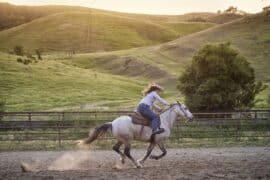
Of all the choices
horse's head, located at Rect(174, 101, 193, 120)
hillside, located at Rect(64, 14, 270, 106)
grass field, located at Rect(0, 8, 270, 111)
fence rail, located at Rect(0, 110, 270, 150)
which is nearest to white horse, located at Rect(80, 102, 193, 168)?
horse's head, located at Rect(174, 101, 193, 120)

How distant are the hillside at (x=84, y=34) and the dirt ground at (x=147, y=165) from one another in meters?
118

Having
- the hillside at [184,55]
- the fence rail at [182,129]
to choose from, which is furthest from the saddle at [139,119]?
the hillside at [184,55]

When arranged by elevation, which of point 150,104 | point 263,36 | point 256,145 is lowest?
point 256,145

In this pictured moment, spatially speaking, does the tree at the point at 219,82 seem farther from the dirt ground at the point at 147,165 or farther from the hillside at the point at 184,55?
the hillside at the point at 184,55

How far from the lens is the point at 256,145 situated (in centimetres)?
2152

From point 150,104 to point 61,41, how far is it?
439 feet

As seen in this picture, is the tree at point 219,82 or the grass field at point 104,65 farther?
the grass field at point 104,65

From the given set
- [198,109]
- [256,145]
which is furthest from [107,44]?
[256,145]

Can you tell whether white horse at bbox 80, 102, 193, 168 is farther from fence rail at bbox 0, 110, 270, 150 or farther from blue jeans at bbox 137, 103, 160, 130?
fence rail at bbox 0, 110, 270, 150

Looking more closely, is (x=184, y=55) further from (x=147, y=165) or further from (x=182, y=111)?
(x=147, y=165)

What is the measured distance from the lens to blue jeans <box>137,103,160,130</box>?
49.0 feet

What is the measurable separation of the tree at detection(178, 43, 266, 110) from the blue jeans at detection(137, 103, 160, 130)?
1621 centimetres

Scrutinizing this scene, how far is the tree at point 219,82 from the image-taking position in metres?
31.1

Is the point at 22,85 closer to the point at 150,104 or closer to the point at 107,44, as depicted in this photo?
the point at 150,104
